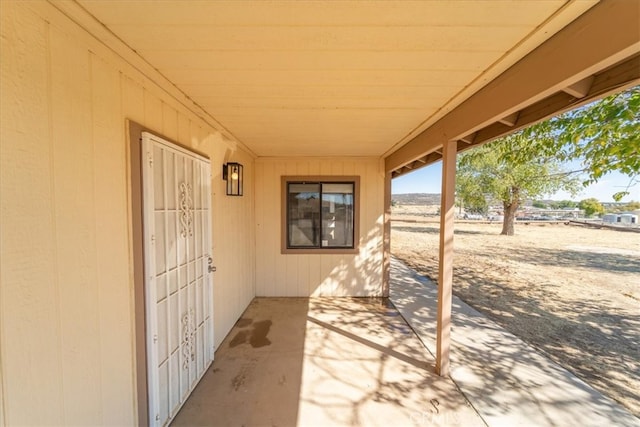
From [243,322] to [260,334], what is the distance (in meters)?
0.46

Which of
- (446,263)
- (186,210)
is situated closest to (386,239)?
(446,263)

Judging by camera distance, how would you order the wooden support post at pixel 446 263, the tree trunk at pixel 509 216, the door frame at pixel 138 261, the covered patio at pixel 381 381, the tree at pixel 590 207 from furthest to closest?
the tree at pixel 590 207 → the tree trunk at pixel 509 216 → the wooden support post at pixel 446 263 → the covered patio at pixel 381 381 → the door frame at pixel 138 261

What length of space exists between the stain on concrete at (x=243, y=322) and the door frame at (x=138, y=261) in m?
1.75

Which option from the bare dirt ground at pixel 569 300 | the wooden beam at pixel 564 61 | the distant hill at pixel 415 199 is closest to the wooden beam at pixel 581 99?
the wooden beam at pixel 564 61

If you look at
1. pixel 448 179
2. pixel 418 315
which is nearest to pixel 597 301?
pixel 418 315

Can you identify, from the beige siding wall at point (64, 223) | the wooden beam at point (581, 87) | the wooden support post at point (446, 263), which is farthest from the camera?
the wooden support post at point (446, 263)

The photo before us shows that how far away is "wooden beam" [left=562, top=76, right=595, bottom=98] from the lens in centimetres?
133

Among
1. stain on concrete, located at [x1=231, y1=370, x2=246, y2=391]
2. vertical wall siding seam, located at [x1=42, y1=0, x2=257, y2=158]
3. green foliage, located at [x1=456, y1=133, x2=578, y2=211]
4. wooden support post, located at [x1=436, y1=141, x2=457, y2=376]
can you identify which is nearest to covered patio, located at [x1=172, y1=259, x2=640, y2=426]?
stain on concrete, located at [x1=231, y1=370, x2=246, y2=391]

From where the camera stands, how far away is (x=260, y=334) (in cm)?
306

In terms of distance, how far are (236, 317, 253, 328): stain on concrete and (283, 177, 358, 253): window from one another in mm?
1291

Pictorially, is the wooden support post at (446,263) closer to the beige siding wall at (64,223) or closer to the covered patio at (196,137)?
the covered patio at (196,137)

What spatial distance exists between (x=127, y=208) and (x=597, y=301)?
6.69 m

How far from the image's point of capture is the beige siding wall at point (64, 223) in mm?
872

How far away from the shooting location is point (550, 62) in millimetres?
1241
